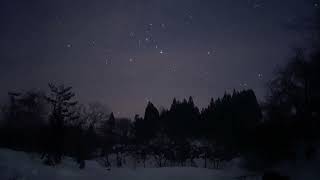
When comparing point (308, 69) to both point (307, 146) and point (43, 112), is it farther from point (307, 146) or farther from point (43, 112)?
point (43, 112)

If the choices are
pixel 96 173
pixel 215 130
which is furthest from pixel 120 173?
pixel 215 130

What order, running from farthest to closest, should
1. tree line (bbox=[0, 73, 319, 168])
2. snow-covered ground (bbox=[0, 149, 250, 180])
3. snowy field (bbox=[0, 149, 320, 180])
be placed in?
tree line (bbox=[0, 73, 319, 168]), snowy field (bbox=[0, 149, 320, 180]), snow-covered ground (bbox=[0, 149, 250, 180])

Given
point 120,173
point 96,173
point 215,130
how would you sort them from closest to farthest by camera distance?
point 120,173, point 96,173, point 215,130

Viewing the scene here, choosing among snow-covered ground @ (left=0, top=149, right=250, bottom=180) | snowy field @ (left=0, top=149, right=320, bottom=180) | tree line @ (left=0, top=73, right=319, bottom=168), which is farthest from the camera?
tree line @ (left=0, top=73, right=319, bottom=168)

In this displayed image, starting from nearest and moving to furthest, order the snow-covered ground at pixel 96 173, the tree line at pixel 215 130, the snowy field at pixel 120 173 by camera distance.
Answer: the snow-covered ground at pixel 96 173 < the snowy field at pixel 120 173 < the tree line at pixel 215 130

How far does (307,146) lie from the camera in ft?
115

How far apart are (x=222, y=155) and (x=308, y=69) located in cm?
3151

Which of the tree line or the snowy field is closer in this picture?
the snowy field

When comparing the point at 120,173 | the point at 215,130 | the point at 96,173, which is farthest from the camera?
the point at 215,130

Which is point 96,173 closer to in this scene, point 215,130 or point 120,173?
point 120,173

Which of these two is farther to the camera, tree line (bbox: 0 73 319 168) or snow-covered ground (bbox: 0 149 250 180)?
A: tree line (bbox: 0 73 319 168)

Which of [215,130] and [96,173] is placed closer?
[96,173]

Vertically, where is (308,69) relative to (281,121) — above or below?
above

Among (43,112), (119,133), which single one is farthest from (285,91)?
(119,133)
